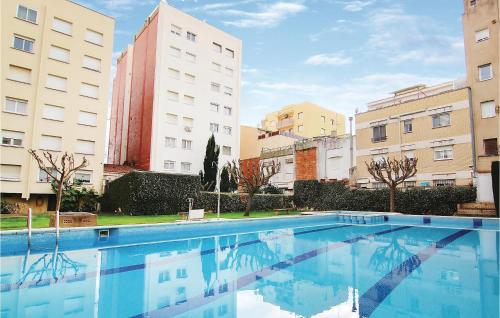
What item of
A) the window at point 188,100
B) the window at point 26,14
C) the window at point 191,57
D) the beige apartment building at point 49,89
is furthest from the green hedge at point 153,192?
the window at point 191,57

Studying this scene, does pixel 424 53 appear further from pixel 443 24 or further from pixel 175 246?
pixel 175 246

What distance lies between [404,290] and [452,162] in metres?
20.3

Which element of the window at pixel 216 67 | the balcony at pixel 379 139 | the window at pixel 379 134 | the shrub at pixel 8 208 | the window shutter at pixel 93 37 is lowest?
the shrub at pixel 8 208

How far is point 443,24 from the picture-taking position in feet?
45.7

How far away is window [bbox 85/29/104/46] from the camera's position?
2456 centimetres

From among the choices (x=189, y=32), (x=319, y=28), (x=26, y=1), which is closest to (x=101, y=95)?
Answer: (x=26, y=1)

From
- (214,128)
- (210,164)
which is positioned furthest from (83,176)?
(214,128)

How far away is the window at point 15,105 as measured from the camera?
20672 mm

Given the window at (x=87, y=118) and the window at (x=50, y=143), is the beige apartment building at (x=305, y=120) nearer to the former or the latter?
the window at (x=87, y=118)

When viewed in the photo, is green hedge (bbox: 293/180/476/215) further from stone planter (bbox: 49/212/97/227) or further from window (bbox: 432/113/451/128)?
stone planter (bbox: 49/212/97/227)

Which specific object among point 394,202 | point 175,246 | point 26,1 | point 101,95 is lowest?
point 175,246

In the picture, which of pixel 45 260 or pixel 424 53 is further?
pixel 424 53

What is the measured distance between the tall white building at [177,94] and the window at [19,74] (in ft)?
31.3

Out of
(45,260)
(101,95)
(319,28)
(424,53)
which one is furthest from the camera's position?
(101,95)
